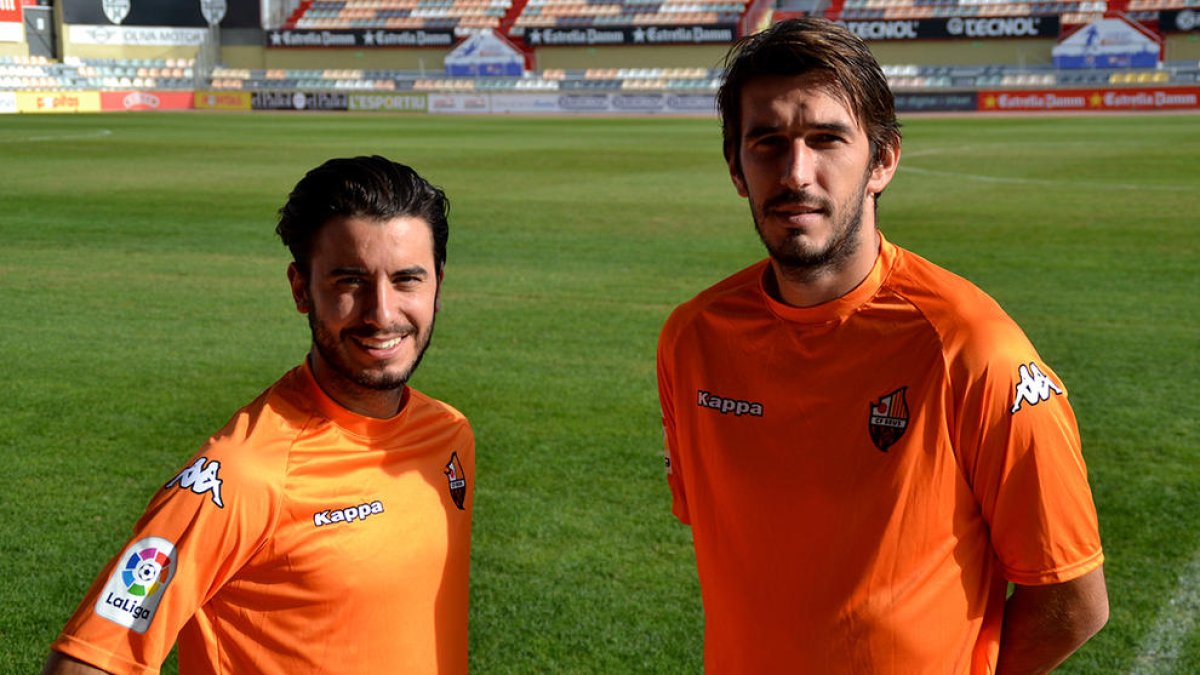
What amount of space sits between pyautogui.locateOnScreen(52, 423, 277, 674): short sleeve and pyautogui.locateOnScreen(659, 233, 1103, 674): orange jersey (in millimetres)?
970

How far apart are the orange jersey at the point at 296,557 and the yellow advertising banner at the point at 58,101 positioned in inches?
1920

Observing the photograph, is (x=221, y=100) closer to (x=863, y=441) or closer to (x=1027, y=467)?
(x=863, y=441)

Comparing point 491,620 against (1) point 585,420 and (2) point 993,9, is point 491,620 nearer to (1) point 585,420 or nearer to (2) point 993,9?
(1) point 585,420

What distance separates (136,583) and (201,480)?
0.66 feet

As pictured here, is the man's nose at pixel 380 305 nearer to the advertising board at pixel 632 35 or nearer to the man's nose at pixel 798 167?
the man's nose at pixel 798 167

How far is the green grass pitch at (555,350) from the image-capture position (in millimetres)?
5172

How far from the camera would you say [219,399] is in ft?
26.1

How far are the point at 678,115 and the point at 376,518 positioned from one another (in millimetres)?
45383

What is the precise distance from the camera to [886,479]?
2508 mm

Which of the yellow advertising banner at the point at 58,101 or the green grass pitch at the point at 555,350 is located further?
the yellow advertising banner at the point at 58,101

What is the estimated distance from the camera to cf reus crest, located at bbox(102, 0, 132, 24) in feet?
195

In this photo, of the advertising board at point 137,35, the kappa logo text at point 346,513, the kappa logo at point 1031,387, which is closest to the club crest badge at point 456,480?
the kappa logo text at point 346,513

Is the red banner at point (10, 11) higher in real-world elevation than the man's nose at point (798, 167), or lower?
higher

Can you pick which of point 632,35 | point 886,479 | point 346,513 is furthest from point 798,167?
point 632,35
